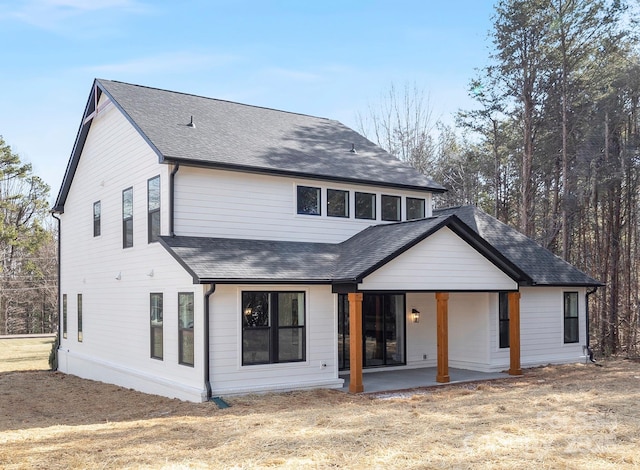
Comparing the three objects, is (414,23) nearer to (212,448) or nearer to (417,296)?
(417,296)

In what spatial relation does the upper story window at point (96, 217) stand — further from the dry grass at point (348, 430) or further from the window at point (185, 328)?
the window at point (185, 328)

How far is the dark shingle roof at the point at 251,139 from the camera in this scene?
46.4ft

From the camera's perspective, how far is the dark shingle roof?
14.1 m

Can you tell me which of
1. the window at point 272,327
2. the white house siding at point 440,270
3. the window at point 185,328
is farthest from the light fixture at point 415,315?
the window at point 185,328

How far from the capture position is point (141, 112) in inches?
604

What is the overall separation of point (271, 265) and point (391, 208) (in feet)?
16.8

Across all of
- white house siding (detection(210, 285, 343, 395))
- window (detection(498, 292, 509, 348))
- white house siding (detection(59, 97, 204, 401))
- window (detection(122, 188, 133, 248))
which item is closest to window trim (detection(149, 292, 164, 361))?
white house siding (detection(59, 97, 204, 401))

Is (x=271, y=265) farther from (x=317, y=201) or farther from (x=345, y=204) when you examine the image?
(x=345, y=204)

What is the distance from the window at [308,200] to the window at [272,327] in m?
2.91

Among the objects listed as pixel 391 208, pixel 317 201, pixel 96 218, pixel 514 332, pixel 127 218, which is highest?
pixel 317 201

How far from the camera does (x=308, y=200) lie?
15125 millimetres

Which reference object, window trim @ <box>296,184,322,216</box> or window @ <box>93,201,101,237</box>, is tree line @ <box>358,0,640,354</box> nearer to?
window trim @ <box>296,184,322,216</box>

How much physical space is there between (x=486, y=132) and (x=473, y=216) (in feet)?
39.4

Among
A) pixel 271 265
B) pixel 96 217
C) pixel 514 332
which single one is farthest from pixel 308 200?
pixel 96 217
